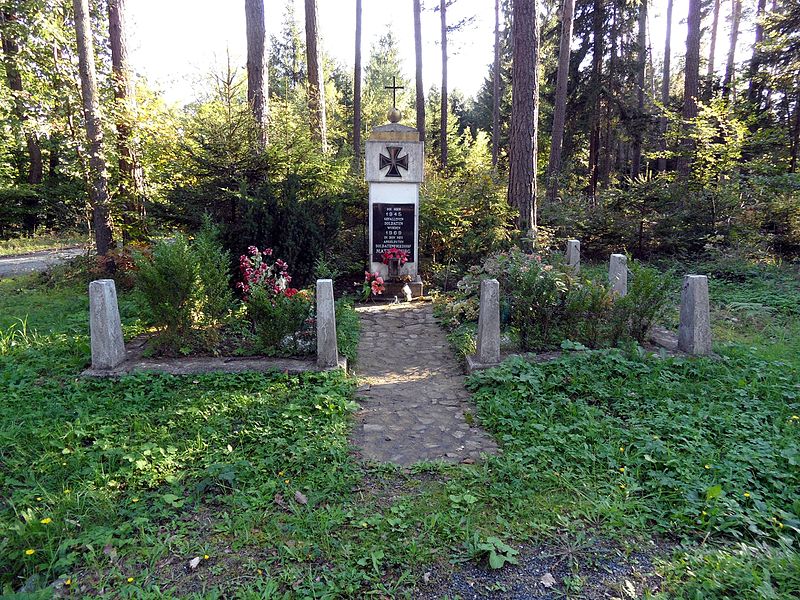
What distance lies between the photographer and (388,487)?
11.2 feet

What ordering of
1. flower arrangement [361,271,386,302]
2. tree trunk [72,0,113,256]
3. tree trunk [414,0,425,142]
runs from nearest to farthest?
flower arrangement [361,271,386,302], tree trunk [72,0,113,256], tree trunk [414,0,425,142]

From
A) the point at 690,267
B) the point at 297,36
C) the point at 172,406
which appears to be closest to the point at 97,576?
the point at 172,406

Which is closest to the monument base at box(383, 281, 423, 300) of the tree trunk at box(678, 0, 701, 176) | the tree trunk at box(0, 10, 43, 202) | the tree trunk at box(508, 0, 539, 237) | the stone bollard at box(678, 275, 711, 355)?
the tree trunk at box(508, 0, 539, 237)

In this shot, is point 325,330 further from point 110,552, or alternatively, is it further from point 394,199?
point 394,199

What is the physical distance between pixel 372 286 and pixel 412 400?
4.38m

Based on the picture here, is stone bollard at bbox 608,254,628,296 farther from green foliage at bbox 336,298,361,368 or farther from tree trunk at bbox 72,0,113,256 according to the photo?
tree trunk at bbox 72,0,113,256

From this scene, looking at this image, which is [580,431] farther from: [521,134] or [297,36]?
[297,36]

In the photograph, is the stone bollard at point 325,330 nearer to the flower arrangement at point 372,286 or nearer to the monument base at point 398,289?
the flower arrangement at point 372,286

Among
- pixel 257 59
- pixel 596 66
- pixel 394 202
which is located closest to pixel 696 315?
pixel 394 202

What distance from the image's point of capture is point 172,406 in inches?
175

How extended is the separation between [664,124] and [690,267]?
51.9 ft

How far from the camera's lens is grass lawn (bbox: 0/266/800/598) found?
2586 mm

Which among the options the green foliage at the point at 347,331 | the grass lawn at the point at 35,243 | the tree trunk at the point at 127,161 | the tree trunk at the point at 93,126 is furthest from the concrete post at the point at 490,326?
the grass lawn at the point at 35,243

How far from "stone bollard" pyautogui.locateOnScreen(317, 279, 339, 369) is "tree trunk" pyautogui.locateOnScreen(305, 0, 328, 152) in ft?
27.6
